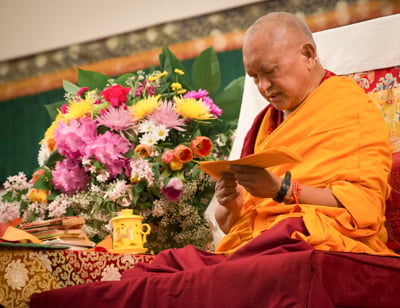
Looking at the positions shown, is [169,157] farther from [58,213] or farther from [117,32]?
A: [117,32]

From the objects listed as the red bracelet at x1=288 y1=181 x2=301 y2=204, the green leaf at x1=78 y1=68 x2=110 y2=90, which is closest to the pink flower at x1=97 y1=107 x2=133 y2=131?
the green leaf at x1=78 y1=68 x2=110 y2=90

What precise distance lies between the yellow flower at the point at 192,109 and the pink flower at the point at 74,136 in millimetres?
313

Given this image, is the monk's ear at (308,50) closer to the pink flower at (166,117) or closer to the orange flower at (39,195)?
the pink flower at (166,117)

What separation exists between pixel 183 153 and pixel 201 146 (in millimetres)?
86

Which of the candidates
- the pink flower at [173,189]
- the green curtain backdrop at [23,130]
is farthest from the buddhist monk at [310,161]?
the green curtain backdrop at [23,130]

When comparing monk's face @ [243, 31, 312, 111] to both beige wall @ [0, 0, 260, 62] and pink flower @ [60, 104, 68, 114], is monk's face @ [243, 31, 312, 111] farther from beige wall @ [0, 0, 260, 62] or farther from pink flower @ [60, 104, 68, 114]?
beige wall @ [0, 0, 260, 62]

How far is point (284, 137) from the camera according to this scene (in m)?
1.99

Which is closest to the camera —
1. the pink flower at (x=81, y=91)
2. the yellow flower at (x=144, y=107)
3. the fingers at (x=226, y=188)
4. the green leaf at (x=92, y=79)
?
the fingers at (x=226, y=188)

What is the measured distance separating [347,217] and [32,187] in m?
1.42

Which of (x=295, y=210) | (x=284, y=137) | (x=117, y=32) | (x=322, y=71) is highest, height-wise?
(x=117, y=32)

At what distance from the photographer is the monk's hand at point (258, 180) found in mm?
1778

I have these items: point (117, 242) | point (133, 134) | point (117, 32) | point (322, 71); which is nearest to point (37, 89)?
point (117, 32)

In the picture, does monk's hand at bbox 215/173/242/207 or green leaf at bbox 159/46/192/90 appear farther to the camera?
green leaf at bbox 159/46/192/90

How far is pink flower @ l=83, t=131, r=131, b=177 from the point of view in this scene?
8.00ft
